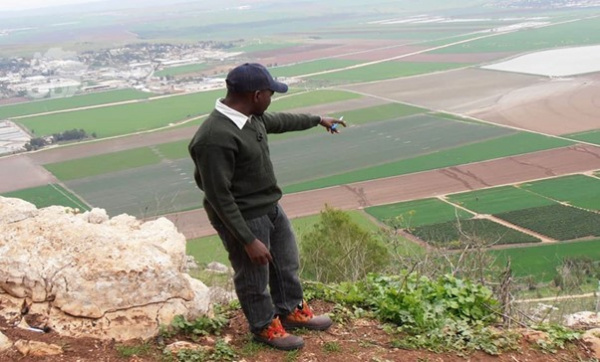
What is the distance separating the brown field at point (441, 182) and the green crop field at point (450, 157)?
0.80m

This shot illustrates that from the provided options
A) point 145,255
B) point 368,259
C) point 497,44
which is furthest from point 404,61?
point 145,255

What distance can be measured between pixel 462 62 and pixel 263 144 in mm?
69900

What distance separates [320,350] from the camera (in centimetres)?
482

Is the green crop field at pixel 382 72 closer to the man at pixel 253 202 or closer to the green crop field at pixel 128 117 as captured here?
the green crop field at pixel 128 117

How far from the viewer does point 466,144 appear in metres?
39.2

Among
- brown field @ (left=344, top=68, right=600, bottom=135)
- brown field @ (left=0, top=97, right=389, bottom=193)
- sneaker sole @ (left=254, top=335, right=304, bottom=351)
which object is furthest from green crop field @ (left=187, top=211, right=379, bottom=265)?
brown field @ (left=344, top=68, right=600, bottom=135)

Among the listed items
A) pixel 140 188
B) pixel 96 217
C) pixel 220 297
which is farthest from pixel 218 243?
pixel 220 297

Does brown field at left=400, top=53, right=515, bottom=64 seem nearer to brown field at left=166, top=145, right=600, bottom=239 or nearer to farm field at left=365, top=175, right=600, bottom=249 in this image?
brown field at left=166, top=145, right=600, bottom=239

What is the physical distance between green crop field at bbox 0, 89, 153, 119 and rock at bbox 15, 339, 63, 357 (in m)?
60.0

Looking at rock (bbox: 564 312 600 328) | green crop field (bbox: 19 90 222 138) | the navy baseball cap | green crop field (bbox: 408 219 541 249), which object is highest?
the navy baseball cap

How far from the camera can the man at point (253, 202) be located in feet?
14.1

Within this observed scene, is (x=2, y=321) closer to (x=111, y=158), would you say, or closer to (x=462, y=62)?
(x=111, y=158)

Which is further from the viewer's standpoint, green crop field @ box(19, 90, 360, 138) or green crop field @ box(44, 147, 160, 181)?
green crop field @ box(19, 90, 360, 138)

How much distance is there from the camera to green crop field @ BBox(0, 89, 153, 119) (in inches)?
2479
